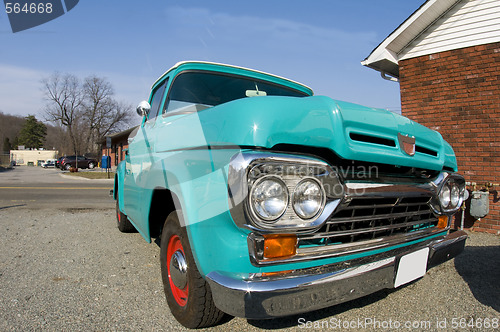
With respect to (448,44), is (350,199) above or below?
below

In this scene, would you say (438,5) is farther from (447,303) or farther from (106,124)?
(106,124)

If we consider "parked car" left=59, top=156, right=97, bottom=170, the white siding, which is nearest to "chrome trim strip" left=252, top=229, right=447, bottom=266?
→ the white siding

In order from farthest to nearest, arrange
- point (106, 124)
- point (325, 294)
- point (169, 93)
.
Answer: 1. point (106, 124)
2. point (169, 93)
3. point (325, 294)

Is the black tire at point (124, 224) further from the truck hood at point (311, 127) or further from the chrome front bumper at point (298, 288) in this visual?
the chrome front bumper at point (298, 288)

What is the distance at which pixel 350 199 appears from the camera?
5.30 feet

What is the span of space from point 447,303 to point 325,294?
1.64m

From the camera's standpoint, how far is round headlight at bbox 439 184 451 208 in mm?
2215

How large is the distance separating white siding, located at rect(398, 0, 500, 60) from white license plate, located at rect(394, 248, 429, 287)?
4.83 m

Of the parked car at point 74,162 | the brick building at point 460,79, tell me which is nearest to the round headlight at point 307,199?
the brick building at point 460,79

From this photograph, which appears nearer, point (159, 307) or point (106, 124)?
point (159, 307)

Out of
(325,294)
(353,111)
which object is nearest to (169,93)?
(353,111)

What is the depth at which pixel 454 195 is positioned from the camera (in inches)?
91.7

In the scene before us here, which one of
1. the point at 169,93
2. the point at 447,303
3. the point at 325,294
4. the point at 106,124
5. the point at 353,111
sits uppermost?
the point at 106,124

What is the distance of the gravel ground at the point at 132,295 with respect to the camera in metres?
2.09
